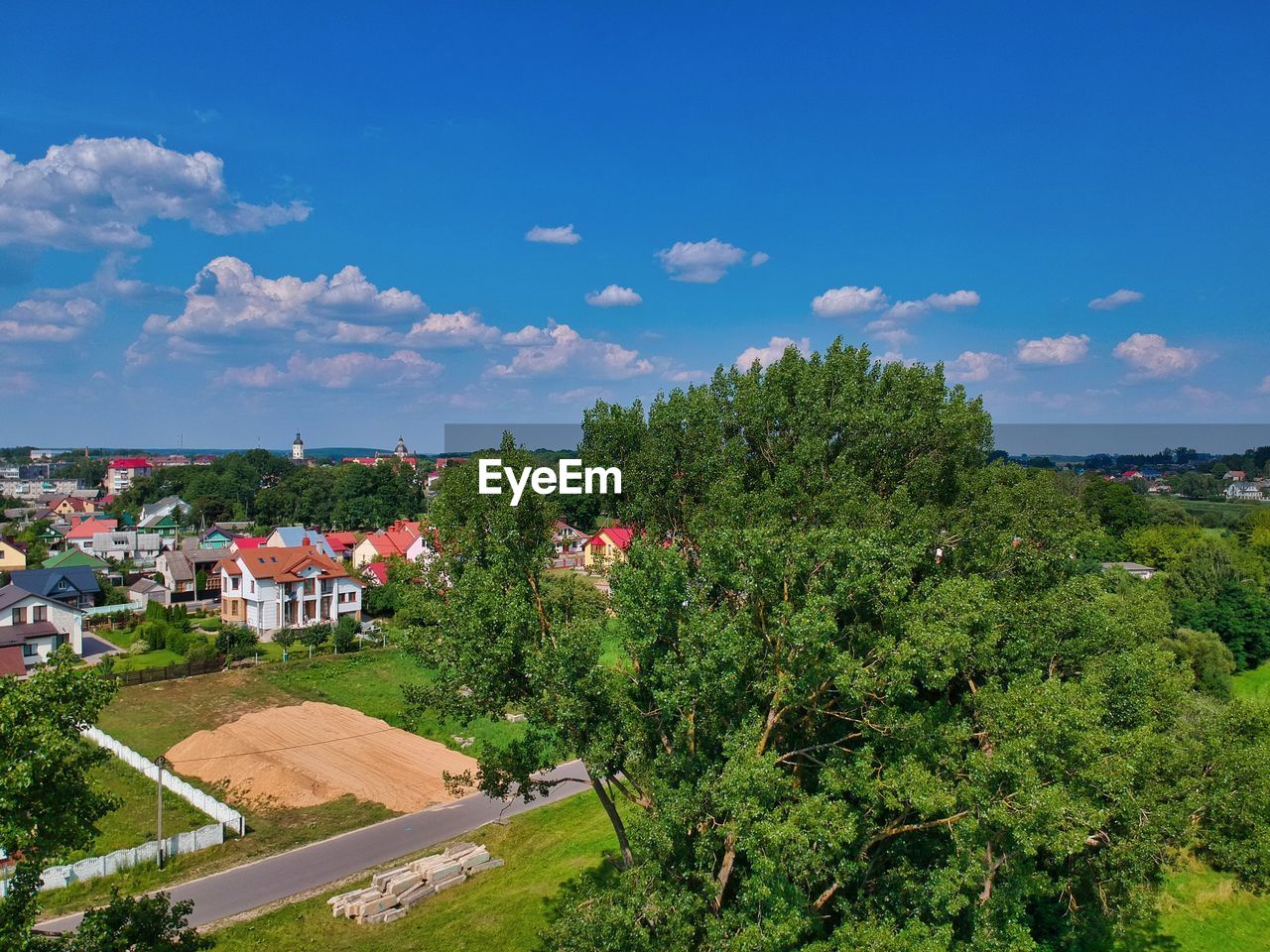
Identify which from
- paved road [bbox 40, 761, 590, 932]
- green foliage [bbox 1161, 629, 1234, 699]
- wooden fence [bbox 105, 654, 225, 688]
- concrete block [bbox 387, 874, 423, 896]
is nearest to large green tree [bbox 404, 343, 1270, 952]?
paved road [bbox 40, 761, 590, 932]

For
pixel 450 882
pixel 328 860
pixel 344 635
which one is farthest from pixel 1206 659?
pixel 344 635

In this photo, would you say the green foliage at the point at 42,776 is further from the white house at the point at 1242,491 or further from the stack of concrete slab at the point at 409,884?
the white house at the point at 1242,491

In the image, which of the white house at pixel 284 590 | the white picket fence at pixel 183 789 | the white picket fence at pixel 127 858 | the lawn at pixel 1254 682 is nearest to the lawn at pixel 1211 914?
the lawn at pixel 1254 682

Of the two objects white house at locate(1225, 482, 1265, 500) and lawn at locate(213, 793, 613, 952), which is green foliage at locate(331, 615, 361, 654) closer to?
lawn at locate(213, 793, 613, 952)

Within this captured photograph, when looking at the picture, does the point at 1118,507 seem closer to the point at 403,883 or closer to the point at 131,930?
the point at 403,883

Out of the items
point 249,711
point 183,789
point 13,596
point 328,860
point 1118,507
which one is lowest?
point 328,860
